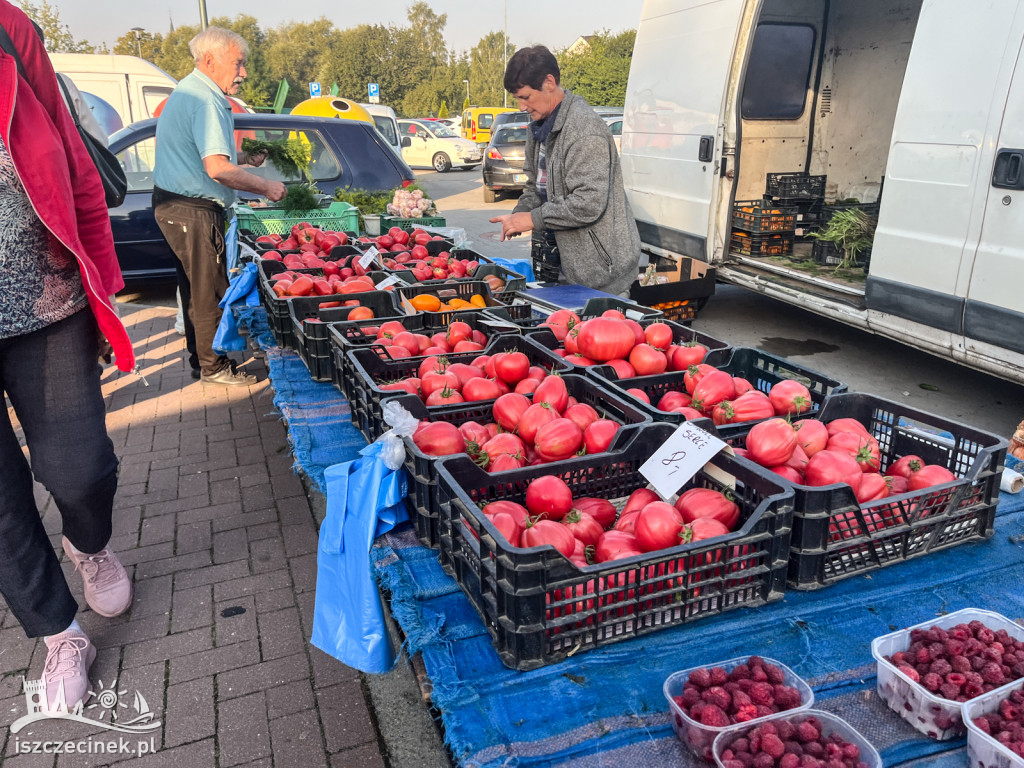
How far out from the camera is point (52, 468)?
93.2 inches

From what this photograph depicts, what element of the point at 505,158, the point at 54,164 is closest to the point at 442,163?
the point at 505,158

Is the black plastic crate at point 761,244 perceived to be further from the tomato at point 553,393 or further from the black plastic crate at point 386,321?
the tomato at point 553,393

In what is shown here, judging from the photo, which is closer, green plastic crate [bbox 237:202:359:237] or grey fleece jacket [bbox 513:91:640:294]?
grey fleece jacket [bbox 513:91:640:294]

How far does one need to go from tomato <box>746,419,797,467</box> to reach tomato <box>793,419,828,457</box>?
9 cm

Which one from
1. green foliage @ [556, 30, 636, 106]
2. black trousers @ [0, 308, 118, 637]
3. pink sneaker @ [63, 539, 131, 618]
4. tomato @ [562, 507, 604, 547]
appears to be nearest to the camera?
tomato @ [562, 507, 604, 547]

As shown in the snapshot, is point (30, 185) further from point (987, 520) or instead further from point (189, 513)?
point (987, 520)

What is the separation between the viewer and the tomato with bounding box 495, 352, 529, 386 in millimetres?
2408

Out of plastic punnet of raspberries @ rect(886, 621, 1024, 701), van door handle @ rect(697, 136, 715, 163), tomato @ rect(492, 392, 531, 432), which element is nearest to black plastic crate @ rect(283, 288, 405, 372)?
tomato @ rect(492, 392, 531, 432)

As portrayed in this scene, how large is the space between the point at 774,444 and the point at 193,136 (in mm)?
4404

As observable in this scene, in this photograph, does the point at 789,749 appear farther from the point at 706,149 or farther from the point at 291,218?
the point at 706,149

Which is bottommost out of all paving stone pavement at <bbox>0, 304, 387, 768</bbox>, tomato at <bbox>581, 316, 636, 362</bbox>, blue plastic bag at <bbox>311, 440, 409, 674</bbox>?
paving stone pavement at <bbox>0, 304, 387, 768</bbox>

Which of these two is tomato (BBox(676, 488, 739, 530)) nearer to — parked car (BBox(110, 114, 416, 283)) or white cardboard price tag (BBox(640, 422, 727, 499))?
white cardboard price tag (BBox(640, 422, 727, 499))

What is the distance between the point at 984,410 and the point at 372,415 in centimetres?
462

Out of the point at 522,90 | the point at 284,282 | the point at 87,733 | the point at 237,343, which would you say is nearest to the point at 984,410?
the point at 522,90
